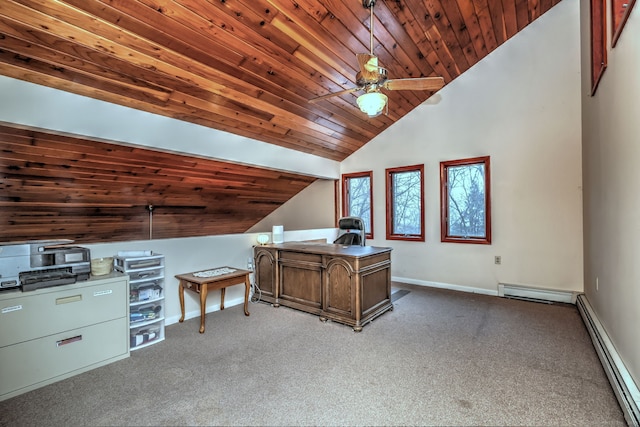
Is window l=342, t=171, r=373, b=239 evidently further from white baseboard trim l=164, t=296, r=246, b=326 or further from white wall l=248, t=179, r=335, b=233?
white baseboard trim l=164, t=296, r=246, b=326

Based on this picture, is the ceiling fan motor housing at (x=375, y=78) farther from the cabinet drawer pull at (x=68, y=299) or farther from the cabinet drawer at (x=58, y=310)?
the cabinet drawer pull at (x=68, y=299)

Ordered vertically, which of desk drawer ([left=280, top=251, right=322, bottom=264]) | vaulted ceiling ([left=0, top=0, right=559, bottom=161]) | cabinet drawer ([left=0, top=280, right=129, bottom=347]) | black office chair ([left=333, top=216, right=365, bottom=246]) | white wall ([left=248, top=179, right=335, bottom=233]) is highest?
vaulted ceiling ([left=0, top=0, right=559, bottom=161])

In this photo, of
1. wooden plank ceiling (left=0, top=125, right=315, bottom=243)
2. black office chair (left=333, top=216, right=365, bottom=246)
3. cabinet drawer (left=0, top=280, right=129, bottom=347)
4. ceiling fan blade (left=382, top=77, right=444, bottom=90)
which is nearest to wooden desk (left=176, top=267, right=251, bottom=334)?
cabinet drawer (left=0, top=280, right=129, bottom=347)

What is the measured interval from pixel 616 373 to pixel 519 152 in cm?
313

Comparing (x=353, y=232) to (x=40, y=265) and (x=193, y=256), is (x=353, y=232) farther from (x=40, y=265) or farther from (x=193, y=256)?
(x=40, y=265)

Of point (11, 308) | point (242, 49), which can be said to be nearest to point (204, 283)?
point (11, 308)

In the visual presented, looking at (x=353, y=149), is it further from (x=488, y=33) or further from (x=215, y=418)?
(x=215, y=418)

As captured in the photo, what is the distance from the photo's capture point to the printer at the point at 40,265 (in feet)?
7.75

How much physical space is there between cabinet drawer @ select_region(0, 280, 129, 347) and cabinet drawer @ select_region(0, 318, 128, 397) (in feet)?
0.19

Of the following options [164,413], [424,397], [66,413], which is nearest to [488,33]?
[424,397]

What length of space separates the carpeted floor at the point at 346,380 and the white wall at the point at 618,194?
0.45 m

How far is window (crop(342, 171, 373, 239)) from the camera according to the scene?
6.05 m

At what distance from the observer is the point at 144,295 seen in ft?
9.96

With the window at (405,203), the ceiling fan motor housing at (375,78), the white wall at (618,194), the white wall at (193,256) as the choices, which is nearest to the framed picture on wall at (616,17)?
the white wall at (618,194)
